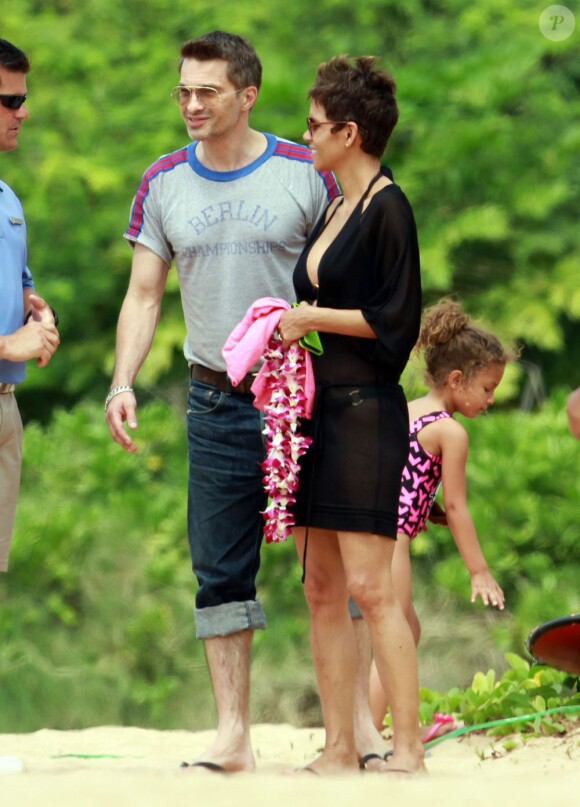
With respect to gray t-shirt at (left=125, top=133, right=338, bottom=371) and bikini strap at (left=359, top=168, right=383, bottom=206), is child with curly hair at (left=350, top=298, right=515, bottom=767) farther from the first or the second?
bikini strap at (left=359, top=168, right=383, bottom=206)

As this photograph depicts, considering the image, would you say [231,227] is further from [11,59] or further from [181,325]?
[181,325]

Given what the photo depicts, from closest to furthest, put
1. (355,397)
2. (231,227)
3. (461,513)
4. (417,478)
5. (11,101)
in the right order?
1. (355,397)
2. (231,227)
3. (11,101)
4. (461,513)
5. (417,478)

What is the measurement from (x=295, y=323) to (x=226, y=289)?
1.87 ft

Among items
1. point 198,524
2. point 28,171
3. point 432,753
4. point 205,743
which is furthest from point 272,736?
point 28,171

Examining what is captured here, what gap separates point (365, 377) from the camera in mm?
4047

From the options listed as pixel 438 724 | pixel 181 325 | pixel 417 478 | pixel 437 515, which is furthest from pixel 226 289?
pixel 181 325

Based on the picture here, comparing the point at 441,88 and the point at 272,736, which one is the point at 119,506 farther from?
the point at 441,88

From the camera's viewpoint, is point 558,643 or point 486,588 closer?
point 486,588

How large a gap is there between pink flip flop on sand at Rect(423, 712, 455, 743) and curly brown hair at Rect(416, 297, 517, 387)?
1.49m

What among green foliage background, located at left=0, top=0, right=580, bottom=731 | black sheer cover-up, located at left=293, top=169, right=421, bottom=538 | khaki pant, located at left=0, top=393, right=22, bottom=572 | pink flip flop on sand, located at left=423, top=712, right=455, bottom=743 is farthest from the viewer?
green foliage background, located at left=0, top=0, right=580, bottom=731

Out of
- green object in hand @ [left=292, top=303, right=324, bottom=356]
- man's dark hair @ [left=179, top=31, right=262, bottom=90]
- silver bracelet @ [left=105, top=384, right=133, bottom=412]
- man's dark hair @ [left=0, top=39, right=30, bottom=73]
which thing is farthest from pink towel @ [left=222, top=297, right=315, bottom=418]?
man's dark hair @ [left=0, top=39, right=30, bottom=73]

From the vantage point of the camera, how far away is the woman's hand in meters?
4.02

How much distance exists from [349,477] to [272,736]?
261 centimetres

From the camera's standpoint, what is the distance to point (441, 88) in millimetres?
11953
